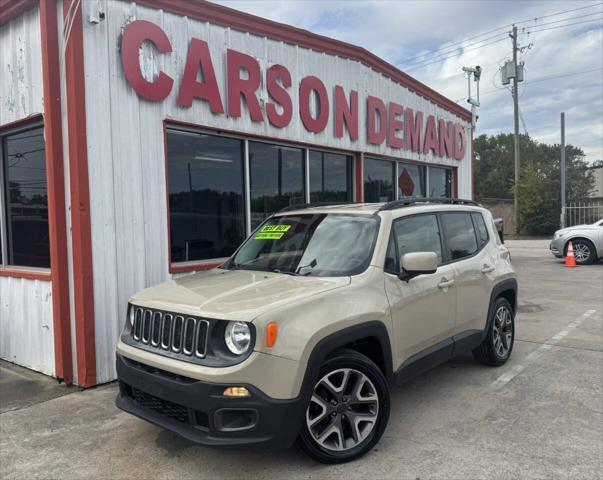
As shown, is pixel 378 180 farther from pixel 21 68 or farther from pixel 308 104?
pixel 21 68

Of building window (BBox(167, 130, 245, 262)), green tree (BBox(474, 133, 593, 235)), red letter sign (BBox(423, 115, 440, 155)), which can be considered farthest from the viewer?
green tree (BBox(474, 133, 593, 235))

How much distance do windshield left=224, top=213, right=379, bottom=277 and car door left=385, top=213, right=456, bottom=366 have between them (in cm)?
25

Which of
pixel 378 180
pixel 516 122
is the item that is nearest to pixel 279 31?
pixel 378 180

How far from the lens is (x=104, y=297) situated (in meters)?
5.21

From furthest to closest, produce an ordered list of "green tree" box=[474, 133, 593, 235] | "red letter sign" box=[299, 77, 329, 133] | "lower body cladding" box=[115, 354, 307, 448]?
"green tree" box=[474, 133, 593, 235] < "red letter sign" box=[299, 77, 329, 133] < "lower body cladding" box=[115, 354, 307, 448]

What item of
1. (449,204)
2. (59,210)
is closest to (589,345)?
(449,204)

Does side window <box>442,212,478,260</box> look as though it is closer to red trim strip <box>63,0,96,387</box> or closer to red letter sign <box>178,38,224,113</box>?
red letter sign <box>178,38,224,113</box>

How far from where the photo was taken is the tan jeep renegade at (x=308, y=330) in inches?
118

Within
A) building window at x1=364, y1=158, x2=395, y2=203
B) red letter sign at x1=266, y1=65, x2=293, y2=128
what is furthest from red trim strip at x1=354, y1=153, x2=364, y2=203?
red letter sign at x1=266, y1=65, x2=293, y2=128

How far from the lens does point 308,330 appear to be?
3123 millimetres

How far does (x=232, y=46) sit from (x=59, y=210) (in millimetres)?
3118

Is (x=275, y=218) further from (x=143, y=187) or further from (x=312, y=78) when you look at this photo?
(x=312, y=78)

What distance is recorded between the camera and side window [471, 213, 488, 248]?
531cm

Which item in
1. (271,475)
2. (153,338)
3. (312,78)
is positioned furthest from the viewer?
(312,78)
